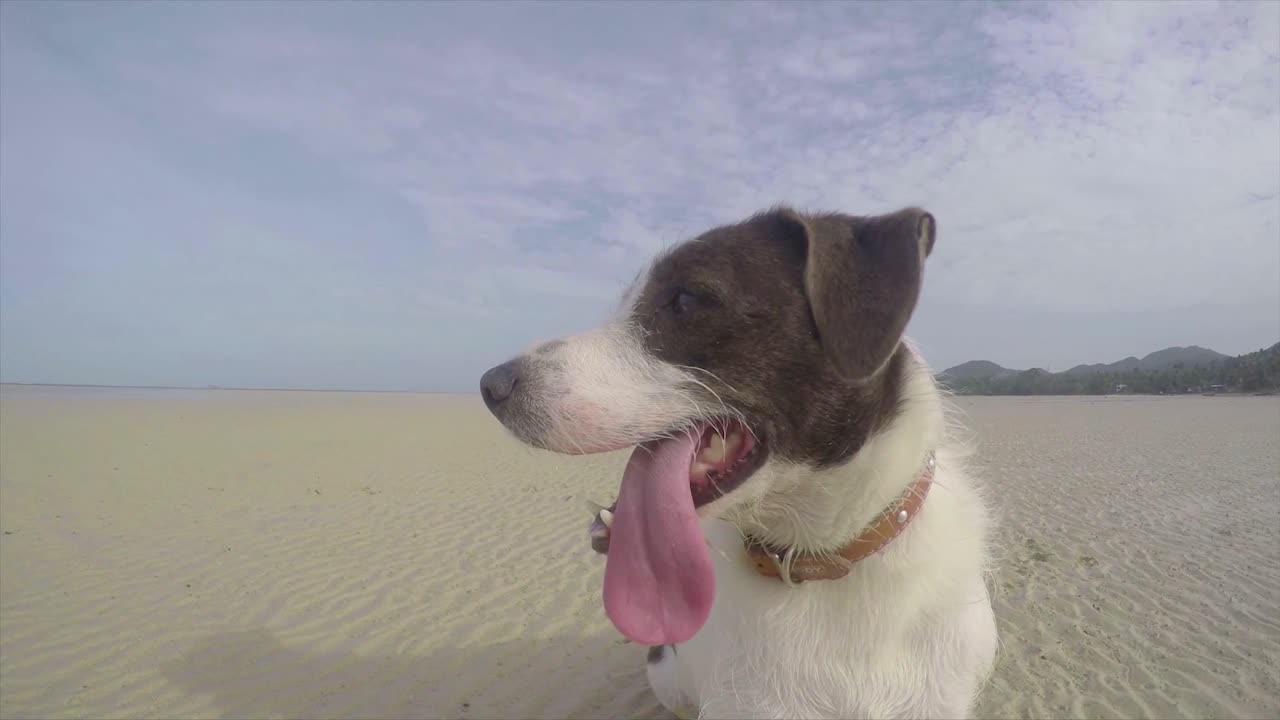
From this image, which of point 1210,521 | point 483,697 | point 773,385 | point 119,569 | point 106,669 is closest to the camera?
point 773,385

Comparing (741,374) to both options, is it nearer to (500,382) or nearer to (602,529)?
(602,529)

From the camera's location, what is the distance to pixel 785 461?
2164 mm

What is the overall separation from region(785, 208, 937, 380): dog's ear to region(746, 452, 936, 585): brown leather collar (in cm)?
55

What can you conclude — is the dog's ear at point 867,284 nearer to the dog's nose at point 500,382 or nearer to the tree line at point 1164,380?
the dog's nose at point 500,382

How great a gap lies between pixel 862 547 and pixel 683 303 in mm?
1041

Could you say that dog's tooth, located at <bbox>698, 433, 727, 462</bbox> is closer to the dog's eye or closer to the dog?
the dog

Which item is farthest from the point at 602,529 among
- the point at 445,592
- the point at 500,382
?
the point at 445,592

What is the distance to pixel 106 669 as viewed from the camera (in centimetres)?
488

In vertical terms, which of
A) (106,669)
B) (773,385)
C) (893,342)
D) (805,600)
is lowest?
(106,669)

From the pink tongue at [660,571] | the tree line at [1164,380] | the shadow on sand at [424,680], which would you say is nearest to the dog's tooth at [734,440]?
the pink tongue at [660,571]

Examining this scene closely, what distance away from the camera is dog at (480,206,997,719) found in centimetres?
207

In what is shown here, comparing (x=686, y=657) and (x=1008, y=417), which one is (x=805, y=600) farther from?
(x=1008, y=417)

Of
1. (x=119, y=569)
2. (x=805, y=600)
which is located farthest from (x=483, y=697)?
(x=119, y=569)

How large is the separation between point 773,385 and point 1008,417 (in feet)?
96.1
